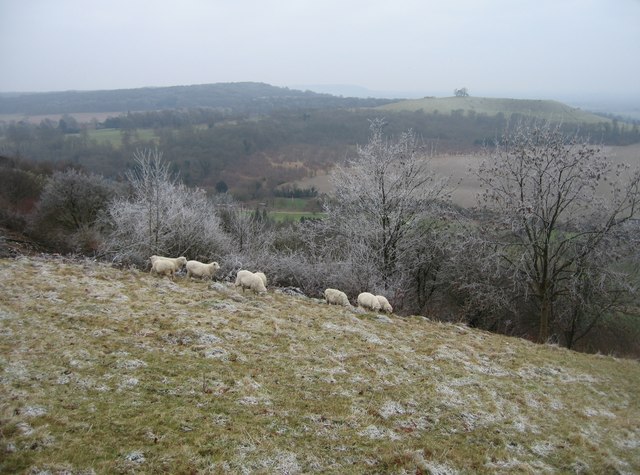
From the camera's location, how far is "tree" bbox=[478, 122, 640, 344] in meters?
18.7

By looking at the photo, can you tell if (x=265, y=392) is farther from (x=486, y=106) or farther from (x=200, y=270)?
(x=486, y=106)

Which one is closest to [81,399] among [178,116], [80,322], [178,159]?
[80,322]

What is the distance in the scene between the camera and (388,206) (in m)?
23.6

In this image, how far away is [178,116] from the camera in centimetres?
14188

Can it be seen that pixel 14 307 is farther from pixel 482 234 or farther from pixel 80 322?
pixel 482 234

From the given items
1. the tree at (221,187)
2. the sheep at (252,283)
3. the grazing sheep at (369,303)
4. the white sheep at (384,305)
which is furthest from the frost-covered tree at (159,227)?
the tree at (221,187)

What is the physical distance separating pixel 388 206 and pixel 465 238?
4.63 meters

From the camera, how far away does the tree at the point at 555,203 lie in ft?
61.2

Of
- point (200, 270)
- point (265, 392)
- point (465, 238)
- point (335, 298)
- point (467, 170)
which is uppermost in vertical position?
point (467, 170)

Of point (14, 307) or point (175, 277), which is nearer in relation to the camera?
point (14, 307)

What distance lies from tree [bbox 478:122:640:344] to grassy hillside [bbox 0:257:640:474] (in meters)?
8.02

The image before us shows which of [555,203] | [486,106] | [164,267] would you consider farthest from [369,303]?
[486,106]

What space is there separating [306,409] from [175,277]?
880cm

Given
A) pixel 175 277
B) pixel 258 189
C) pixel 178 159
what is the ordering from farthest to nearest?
1. pixel 178 159
2. pixel 258 189
3. pixel 175 277
